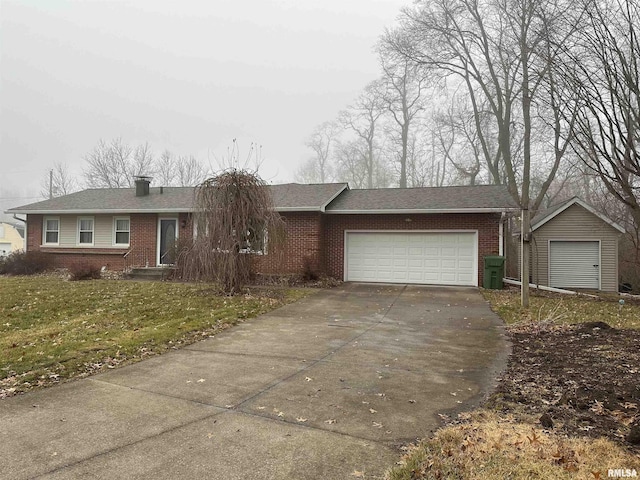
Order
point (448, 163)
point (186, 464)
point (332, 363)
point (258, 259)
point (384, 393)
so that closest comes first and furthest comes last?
point (186, 464)
point (384, 393)
point (332, 363)
point (258, 259)
point (448, 163)

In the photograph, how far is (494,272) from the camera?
13906mm

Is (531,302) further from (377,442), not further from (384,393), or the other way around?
(377,442)

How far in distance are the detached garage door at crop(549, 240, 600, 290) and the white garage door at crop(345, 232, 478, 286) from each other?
436 cm

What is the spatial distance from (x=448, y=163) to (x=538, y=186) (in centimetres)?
780

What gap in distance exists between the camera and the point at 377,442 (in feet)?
11.0

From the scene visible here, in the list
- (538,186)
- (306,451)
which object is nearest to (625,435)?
(306,451)

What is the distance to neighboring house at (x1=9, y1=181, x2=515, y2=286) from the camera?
1480cm

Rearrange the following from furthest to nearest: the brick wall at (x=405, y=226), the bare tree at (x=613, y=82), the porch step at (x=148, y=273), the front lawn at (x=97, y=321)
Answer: the porch step at (x=148, y=273), the brick wall at (x=405, y=226), the bare tree at (x=613, y=82), the front lawn at (x=97, y=321)

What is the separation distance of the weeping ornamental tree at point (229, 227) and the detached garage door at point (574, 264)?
11.6 meters

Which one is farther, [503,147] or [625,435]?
[503,147]

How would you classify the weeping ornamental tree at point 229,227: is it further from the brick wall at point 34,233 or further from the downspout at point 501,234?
the brick wall at point 34,233

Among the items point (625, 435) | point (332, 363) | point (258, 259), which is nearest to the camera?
point (625, 435)

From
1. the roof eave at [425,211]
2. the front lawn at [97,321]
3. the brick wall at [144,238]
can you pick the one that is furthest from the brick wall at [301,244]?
the brick wall at [144,238]

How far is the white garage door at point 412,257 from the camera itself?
1486cm
